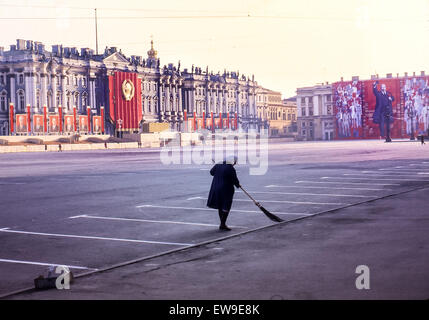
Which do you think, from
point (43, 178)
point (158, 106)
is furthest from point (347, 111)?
point (43, 178)

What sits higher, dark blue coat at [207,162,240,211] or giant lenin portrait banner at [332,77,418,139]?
giant lenin portrait banner at [332,77,418,139]

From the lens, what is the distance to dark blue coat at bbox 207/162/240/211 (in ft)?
39.9

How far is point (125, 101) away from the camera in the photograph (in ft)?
379

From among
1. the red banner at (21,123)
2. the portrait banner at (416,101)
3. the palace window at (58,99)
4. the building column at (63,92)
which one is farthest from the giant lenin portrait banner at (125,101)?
the portrait banner at (416,101)

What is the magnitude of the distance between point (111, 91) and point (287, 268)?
107 m

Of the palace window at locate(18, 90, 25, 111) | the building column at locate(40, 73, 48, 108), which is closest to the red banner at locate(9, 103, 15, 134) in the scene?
the palace window at locate(18, 90, 25, 111)

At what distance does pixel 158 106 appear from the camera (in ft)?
424

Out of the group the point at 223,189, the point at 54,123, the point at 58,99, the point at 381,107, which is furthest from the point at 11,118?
the point at 223,189

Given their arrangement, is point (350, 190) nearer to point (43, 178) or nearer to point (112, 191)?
point (112, 191)

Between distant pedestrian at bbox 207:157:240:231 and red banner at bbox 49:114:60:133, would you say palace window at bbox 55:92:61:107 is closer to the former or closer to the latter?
red banner at bbox 49:114:60:133

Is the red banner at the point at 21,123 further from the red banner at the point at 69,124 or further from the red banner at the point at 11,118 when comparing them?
the red banner at the point at 69,124

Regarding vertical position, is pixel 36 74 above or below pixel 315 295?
above

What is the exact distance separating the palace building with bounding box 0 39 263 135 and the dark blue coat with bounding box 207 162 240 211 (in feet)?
275
